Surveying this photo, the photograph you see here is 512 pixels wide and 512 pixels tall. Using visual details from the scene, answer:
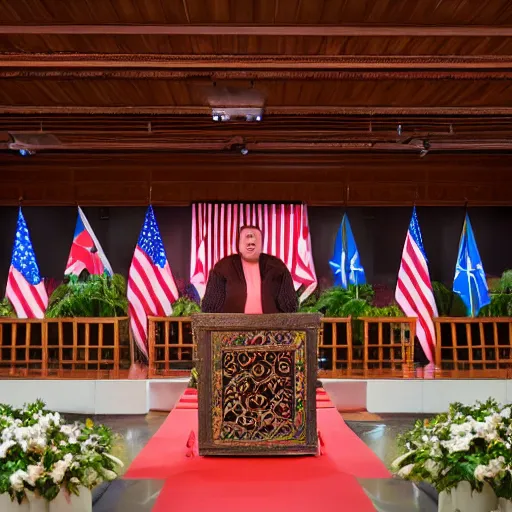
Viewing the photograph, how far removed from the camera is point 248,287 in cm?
549

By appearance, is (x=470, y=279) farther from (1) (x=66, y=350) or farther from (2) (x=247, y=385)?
(2) (x=247, y=385)

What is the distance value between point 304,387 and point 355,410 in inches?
108

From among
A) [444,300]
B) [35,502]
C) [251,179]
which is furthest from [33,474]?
[444,300]

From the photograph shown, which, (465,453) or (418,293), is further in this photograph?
(418,293)

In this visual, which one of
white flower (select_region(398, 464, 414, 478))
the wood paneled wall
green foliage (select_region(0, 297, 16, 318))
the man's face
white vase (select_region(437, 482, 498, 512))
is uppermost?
the wood paneled wall

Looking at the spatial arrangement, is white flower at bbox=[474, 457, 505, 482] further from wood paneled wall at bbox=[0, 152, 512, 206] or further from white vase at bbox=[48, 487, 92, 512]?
wood paneled wall at bbox=[0, 152, 512, 206]

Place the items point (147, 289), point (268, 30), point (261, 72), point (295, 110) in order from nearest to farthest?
1. point (268, 30)
2. point (261, 72)
3. point (295, 110)
4. point (147, 289)

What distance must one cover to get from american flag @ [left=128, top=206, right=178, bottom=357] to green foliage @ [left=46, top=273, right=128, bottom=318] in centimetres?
19

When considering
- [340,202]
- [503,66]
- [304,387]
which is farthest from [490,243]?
[304,387]

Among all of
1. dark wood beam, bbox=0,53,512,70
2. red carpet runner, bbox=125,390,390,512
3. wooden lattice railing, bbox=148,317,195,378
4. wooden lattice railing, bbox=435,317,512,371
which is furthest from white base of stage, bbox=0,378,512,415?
dark wood beam, bbox=0,53,512,70

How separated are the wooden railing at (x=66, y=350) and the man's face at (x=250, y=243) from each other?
9.12ft

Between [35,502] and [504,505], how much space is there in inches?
77.0

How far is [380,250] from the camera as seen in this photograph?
11141mm

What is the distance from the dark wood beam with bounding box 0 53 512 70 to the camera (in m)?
6.08
